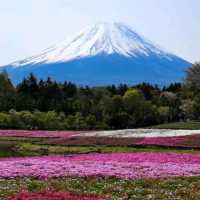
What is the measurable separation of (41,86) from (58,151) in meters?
69.6

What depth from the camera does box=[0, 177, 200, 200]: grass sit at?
17.9 m

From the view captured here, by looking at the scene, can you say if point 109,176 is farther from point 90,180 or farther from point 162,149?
point 162,149

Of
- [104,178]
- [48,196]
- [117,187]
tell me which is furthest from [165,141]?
[48,196]

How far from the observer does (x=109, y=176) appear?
23391 mm

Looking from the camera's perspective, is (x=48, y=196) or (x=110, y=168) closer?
(x=48, y=196)

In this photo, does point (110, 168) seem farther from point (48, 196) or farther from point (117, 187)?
point (48, 196)

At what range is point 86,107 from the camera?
328ft

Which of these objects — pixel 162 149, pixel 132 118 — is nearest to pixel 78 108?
pixel 132 118

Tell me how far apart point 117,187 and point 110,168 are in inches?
238

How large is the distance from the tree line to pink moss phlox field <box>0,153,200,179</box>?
55.3 m

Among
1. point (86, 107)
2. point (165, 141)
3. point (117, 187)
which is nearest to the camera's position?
point (117, 187)

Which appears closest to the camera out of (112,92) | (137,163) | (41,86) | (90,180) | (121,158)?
(90,180)

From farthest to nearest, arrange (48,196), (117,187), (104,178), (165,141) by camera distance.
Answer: (165,141) < (104,178) < (117,187) < (48,196)

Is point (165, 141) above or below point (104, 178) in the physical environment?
above
